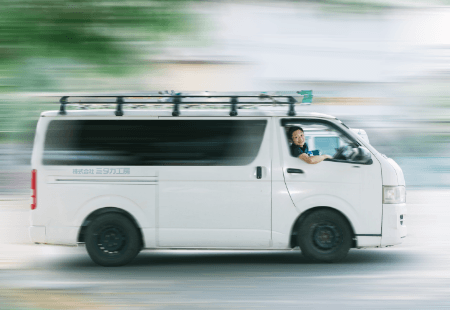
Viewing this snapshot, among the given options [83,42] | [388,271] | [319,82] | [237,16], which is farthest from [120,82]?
[388,271]

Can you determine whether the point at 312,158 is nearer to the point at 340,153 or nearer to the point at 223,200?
the point at 340,153

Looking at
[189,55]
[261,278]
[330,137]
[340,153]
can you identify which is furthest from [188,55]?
[330,137]

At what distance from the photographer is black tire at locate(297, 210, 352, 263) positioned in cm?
675

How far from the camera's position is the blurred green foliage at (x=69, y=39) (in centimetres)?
160

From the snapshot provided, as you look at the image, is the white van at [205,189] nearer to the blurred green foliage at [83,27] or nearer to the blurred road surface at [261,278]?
the blurred road surface at [261,278]

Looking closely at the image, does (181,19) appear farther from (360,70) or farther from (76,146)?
(76,146)

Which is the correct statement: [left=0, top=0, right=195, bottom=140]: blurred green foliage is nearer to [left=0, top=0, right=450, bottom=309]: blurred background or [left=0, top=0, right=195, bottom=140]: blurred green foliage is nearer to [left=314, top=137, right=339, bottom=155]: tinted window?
[left=0, top=0, right=450, bottom=309]: blurred background

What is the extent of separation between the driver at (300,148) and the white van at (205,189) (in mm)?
67

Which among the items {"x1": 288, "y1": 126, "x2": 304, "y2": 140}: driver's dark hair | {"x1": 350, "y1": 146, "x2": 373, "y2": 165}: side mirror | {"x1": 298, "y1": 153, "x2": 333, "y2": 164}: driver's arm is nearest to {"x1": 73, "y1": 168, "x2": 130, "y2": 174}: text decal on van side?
{"x1": 288, "y1": 126, "x2": 304, "y2": 140}: driver's dark hair

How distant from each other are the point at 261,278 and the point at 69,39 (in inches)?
198

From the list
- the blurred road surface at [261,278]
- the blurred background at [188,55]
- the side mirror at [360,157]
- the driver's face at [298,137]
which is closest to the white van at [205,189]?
the side mirror at [360,157]

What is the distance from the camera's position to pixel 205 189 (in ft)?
22.0

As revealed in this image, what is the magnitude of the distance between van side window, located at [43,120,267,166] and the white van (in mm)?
12

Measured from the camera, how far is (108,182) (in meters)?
6.75
